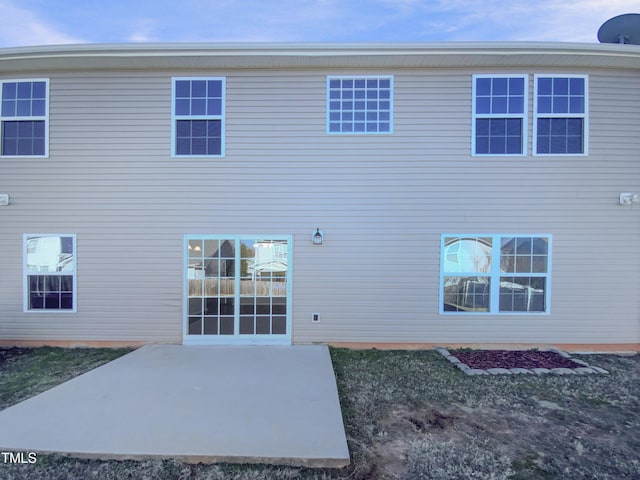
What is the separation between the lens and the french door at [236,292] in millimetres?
5754

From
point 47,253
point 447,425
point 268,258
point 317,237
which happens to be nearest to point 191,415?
point 447,425

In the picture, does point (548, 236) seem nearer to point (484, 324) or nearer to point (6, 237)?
point (484, 324)

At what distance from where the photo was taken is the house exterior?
5691mm

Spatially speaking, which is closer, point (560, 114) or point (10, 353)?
point (10, 353)

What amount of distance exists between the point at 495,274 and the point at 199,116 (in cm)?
576

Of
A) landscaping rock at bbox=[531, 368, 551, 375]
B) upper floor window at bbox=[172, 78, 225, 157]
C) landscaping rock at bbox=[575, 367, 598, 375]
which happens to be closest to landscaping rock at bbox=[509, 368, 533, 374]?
landscaping rock at bbox=[531, 368, 551, 375]

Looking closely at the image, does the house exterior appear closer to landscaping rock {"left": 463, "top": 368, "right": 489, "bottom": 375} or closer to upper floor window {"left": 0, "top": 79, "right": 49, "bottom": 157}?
upper floor window {"left": 0, "top": 79, "right": 49, "bottom": 157}

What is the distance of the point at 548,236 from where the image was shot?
18.7 feet

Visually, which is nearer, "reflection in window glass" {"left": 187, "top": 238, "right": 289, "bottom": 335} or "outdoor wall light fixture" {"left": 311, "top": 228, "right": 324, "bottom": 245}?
"outdoor wall light fixture" {"left": 311, "top": 228, "right": 324, "bottom": 245}

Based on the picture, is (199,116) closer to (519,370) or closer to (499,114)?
(499,114)

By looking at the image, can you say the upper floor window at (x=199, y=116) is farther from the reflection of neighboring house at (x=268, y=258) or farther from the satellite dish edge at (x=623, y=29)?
the satellite dish edge at (x=623, y=29)

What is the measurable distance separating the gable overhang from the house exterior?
12 centimetres

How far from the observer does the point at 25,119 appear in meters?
5.80

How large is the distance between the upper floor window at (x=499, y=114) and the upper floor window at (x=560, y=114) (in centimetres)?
25
